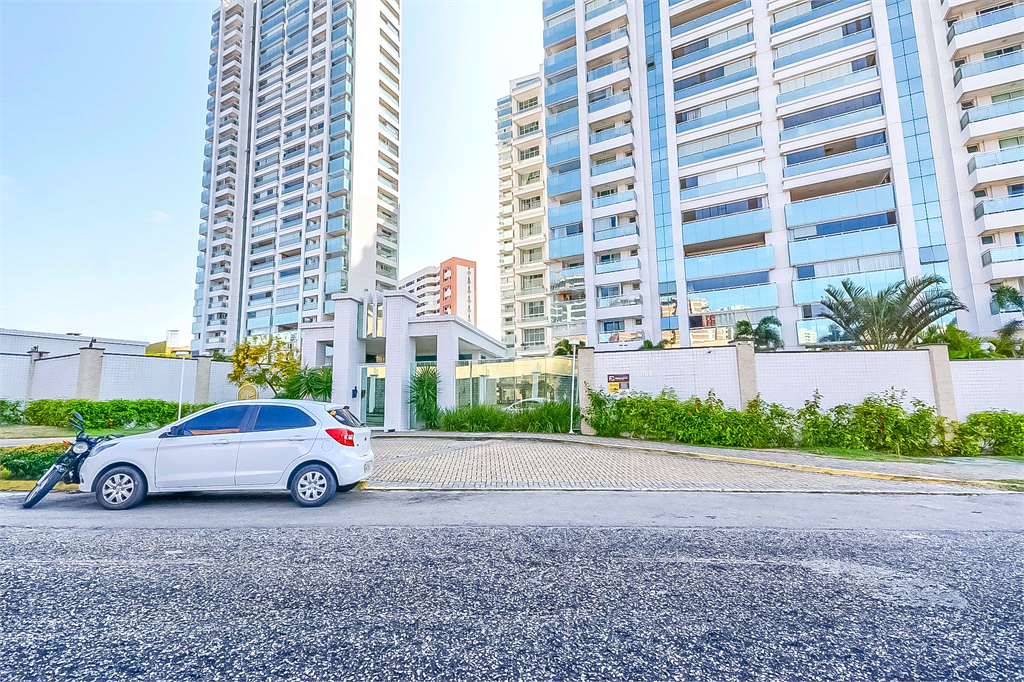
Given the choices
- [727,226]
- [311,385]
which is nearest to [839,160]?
[727,226]

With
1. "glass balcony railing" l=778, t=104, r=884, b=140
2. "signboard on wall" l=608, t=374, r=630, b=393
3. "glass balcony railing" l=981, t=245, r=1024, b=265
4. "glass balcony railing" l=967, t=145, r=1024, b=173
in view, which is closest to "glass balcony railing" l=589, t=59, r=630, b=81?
"glass balcony railing" l=778, t=104, r=884, b=140

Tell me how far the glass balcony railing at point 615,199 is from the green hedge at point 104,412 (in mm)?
31015

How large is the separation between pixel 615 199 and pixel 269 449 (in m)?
34.9

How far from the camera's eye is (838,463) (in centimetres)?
1048

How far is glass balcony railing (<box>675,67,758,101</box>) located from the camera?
3356cm

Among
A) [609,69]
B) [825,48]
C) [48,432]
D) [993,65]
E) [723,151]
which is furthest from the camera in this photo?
[609,69]

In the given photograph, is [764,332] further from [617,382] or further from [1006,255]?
[617,382]

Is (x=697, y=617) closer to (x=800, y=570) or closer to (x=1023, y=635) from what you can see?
(x=800, y=570)

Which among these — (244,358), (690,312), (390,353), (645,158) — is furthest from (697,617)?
(645,158)

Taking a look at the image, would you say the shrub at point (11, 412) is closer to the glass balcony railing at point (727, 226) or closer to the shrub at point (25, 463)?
the shrub at point (25, 463)

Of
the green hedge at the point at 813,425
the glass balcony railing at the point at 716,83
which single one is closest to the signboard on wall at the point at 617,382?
the green hedge at the point at 813,425

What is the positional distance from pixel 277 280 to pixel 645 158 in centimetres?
4347

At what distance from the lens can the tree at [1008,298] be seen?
2408 cm

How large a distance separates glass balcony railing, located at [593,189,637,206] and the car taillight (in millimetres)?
33909
